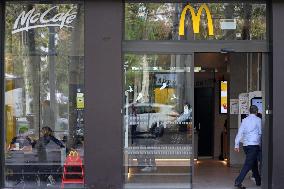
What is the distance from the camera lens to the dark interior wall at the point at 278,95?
36.6 feet

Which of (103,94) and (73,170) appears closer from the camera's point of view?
(103,94)

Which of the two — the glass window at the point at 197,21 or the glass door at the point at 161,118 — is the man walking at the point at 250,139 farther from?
the glass window at the point at 197,21

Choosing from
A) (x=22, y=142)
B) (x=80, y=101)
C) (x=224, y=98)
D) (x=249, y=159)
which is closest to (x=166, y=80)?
(x=80, y=101)

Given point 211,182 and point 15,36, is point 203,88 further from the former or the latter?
point 15,36

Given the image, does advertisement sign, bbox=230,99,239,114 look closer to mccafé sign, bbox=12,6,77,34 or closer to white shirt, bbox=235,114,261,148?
white shirt, bbox=235,114,261,148

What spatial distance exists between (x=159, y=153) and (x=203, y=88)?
5.36 meters

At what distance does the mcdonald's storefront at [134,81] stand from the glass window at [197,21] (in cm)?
2

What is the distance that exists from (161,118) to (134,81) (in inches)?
36.6

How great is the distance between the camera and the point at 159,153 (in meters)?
11.7

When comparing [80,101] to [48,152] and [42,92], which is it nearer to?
[42,92]

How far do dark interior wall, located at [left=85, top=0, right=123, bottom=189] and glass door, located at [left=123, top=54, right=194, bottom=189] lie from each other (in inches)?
24.9

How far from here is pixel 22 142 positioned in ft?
38.1

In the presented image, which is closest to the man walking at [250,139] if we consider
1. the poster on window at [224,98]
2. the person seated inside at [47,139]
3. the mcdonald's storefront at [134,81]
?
the mcdonald's storefront at [134,81]

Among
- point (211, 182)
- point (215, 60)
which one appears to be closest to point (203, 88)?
point (215, 60)
